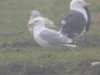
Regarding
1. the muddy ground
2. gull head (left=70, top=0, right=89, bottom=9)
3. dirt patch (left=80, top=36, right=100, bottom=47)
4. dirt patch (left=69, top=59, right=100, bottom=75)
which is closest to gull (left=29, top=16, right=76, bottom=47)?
the muddy ground

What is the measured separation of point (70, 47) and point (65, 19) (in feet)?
2.08

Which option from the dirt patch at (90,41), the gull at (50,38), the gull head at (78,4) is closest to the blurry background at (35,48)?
the dirt patch at (90,41)

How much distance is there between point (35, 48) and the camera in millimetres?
13562

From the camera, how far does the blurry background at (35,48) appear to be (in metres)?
11.3

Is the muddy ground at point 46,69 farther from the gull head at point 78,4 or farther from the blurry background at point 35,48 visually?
the gull head at point 78,4

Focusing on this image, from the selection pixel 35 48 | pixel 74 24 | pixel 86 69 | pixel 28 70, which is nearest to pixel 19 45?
pixel 35 48

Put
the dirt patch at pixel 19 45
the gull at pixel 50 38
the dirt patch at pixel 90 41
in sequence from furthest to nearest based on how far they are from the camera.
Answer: the dirt patch at pixel 19 45 < the dirt patch at pixel 90 41 < the gull at pixel 50 38

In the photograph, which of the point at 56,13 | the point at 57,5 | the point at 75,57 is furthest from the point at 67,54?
the point at 57,5

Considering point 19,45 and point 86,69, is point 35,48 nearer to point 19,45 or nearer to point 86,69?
point 19,45

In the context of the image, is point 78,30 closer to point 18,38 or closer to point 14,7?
point 18,38

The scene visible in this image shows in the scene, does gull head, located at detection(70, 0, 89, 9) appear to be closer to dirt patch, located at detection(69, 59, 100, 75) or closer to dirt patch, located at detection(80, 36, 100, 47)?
dirt patch, located at detection(80, 36, 100, 47)

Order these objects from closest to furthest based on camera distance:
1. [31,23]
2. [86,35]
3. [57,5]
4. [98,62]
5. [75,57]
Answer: [98,62], [75,57], [31,23], [86,35], [57,5]

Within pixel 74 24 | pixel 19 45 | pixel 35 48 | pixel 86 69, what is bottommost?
pixel 86 69

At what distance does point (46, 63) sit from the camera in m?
11.6
